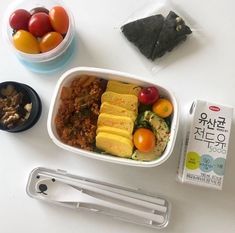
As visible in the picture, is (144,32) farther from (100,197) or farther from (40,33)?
(100,197)

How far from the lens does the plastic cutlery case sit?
75 cm

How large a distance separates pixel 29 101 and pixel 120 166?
0.20 metres

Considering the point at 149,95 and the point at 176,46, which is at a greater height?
the point at 176,46

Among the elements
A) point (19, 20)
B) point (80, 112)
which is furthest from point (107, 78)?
point (19, 20)

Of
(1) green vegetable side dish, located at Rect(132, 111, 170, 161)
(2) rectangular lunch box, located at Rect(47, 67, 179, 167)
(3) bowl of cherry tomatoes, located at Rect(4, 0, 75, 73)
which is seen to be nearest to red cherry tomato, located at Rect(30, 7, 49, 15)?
(3) bowl of cherry tomatoes, located at Rect(4, 0, 75, 73)

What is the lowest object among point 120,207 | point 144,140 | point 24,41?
point 120,207

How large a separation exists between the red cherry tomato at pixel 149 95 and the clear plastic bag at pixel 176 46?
0.07 m

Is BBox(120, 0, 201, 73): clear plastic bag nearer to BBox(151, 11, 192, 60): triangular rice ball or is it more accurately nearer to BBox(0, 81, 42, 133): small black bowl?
BBox(151, 11, 192, 60): triangular rice ball

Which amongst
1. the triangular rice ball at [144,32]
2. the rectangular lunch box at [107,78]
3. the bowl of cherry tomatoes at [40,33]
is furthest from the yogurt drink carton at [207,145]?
the bowl of cherry tomatoes at [40,33]

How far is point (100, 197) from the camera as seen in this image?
762 millimetres

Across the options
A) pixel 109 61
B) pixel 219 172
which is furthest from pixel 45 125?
pixel 219 172

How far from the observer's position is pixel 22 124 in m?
0.78

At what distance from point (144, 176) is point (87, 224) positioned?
13cm

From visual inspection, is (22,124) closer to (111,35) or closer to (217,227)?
(111,35)
